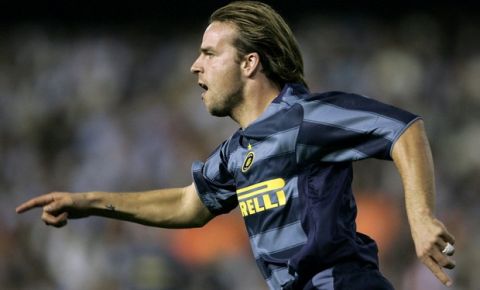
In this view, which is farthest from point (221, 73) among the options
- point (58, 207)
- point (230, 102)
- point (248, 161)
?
point (58, 207)

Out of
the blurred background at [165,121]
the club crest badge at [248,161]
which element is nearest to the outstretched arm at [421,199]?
the club crest badge at [248,161]

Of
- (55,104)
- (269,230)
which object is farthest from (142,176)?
(269,230)

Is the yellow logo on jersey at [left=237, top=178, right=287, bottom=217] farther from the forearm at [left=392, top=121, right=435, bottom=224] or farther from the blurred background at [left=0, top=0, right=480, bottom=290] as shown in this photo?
the blurred background at [left=0, top=0, right=480, bottom=290]

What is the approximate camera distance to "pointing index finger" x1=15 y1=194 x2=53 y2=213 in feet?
12.3

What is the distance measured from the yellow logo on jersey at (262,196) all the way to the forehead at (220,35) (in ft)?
2.16

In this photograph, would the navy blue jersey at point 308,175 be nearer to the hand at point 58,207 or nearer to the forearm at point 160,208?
the forearm at point 160,208

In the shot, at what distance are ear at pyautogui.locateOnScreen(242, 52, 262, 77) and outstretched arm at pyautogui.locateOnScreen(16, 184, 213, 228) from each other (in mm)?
627

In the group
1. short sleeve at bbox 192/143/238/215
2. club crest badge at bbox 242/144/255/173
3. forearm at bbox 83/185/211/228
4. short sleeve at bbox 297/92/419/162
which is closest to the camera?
short sleeve at bbox 297/92/419/162

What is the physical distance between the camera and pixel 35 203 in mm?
3770

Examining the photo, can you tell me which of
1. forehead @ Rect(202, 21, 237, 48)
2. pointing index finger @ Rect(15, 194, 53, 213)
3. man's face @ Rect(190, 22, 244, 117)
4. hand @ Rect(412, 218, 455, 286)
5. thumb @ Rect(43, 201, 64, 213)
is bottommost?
thumb @ Rect(43, 201, 64, 213)

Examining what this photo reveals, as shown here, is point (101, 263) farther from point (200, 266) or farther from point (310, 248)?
point (310, 248)

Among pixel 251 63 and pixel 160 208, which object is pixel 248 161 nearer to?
pixel 251 63

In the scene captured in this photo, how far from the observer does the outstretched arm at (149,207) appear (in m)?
3.98

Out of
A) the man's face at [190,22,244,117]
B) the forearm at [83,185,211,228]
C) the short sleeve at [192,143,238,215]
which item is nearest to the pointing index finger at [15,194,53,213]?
the forearm at [83,185,211,228]
